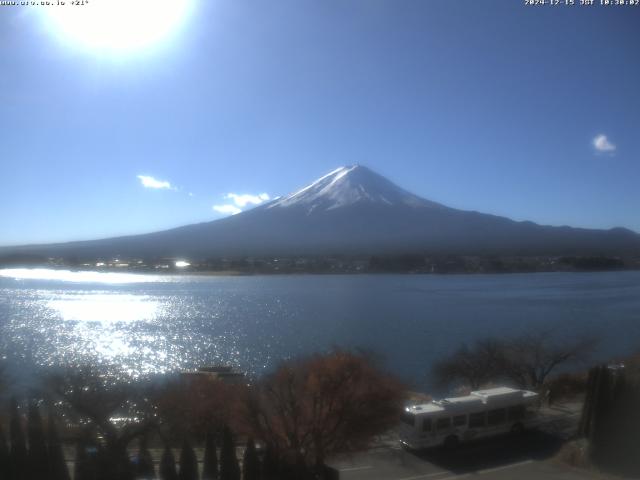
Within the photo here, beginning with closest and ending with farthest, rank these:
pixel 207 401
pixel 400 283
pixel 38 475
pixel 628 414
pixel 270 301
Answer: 1. pixel 38 475
2. pixel 628 414
3. pixel 207 401
4. pixel 270 301
5. pixel 400 283

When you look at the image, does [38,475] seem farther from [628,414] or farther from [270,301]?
[270,301]

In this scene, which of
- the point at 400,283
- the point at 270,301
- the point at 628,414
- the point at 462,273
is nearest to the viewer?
the point at 628,414

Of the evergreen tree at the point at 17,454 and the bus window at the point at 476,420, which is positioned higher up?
the evergreen tree at the point at 17,454

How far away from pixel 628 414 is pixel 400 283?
858 inches

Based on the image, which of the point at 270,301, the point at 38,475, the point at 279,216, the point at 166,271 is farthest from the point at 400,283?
the point at 38,475

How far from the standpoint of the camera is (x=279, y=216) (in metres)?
44.0

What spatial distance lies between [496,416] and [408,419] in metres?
0.87

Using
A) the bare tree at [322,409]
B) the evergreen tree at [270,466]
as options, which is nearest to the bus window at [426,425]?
the bare tree at [322,409]

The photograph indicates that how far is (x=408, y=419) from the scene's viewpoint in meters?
4.43

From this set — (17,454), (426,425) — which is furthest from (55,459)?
(426,425)

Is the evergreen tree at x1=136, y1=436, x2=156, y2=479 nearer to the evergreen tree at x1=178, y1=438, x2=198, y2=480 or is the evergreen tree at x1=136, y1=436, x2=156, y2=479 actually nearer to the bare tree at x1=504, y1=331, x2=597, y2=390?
the evergreen tree at x1=178, y1=438, x2=198, y2=480

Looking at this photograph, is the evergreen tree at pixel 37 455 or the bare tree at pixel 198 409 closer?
the evergreen tree at pixel 37 455

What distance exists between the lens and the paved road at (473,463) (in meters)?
3.82

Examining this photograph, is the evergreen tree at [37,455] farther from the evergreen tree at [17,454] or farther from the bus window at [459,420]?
the bus window at [459,420]
